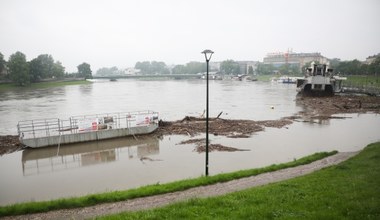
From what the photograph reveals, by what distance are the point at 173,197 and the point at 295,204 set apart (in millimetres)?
5270

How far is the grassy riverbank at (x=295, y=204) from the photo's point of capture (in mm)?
8062

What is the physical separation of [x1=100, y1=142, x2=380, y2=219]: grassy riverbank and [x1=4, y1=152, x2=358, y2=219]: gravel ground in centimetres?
190

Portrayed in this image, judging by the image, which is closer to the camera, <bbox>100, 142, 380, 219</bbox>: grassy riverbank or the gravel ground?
<bbox>100, 142, 380, 219</bbox>: grassy riverbank

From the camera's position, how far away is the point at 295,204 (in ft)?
30.0

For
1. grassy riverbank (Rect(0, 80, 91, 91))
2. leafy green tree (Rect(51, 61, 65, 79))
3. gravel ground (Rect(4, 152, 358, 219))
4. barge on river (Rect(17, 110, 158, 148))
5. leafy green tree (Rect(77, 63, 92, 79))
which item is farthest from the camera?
leafy green tree (Rect(77, 63, 92, 79))

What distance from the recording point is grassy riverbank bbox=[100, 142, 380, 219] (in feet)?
26.5

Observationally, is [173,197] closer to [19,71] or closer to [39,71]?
[19,71]

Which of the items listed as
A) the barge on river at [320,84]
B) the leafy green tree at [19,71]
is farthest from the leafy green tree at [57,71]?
the barge on river at [320,84]

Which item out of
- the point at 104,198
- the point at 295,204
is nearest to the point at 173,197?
the point at 104,198

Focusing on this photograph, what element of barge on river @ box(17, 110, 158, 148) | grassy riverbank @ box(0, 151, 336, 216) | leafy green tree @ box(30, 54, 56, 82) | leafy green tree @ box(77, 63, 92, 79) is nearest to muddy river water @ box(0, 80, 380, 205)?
barge on river @ box(17, 110, 158, 148)

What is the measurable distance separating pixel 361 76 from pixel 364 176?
442ft

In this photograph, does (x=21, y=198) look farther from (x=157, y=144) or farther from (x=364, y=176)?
(x=364, y=176)

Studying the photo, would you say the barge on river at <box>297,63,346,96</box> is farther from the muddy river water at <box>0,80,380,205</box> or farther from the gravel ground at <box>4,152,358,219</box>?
the gravel ground at <box>4,152,358,219</box>

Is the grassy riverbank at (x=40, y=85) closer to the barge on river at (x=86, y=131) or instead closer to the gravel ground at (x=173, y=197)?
the barge on river at (x=86, y=131)
